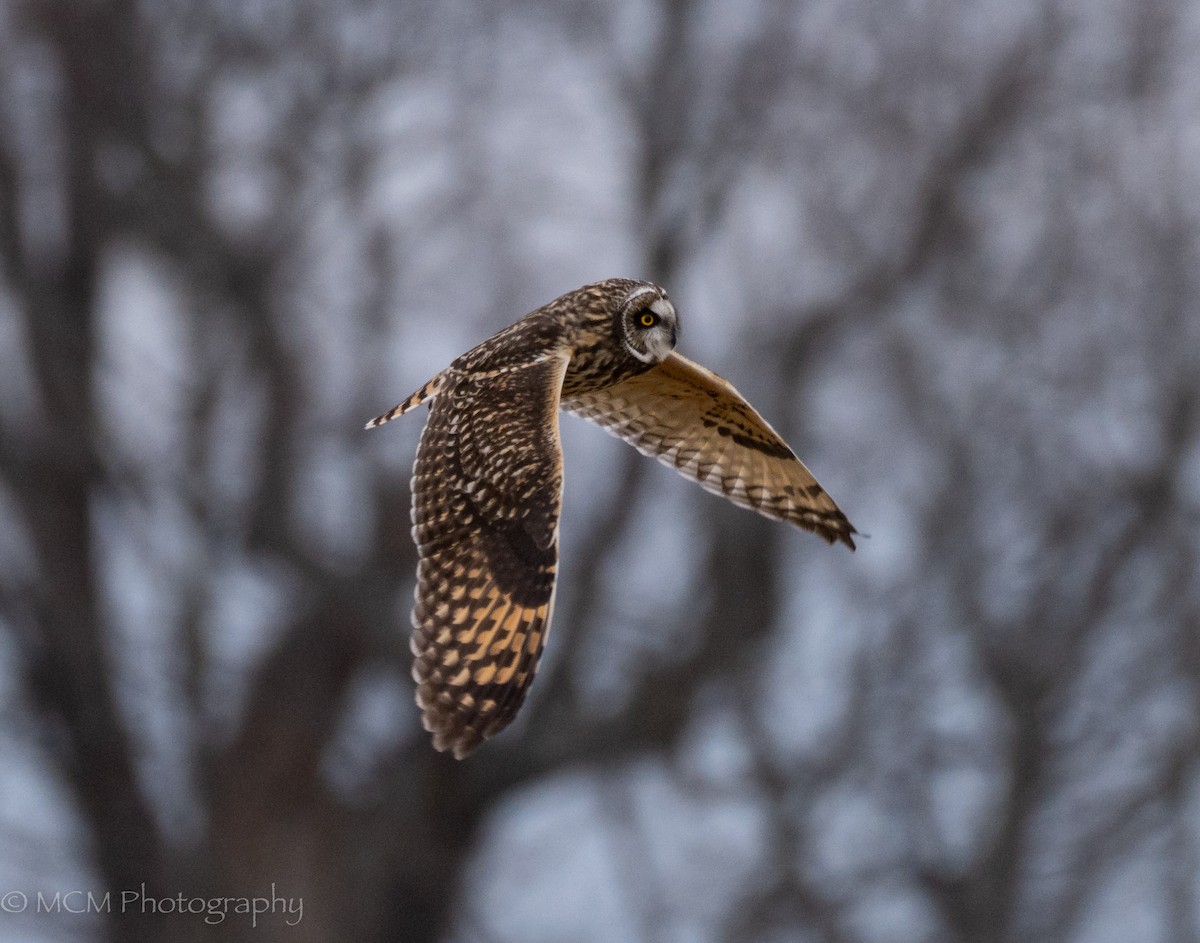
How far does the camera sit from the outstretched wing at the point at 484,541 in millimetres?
3184

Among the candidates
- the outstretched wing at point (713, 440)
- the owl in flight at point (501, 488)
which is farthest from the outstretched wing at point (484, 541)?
the outstretched wing at point (713, 440)

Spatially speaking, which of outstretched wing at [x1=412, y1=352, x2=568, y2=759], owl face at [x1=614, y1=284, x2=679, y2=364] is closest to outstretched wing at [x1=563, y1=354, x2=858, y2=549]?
owl face at [x1=614, y1=284, x2=679, y2=364]

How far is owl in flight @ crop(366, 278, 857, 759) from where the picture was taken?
10.5ft

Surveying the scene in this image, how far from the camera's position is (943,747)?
1155cm

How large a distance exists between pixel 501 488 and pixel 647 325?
1.60 ft

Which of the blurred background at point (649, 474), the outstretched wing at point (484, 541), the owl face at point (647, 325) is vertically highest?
the blurred background at point (649, 474)

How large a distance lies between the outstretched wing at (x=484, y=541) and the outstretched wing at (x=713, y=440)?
631mm

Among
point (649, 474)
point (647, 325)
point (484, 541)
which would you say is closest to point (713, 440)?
point (647, 325)

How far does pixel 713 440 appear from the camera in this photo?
13.5 ft

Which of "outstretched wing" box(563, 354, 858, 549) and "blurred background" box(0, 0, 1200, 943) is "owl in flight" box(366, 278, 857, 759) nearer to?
"outstretched wing" box(563, 354, 858, 549)

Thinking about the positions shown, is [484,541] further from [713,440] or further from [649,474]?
[649,474]

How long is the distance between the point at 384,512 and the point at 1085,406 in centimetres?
474

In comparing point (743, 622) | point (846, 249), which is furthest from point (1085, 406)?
point (743, 622)

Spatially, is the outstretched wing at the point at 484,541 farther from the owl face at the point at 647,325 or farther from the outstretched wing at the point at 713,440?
the outstretched wing at the point at 713,440
